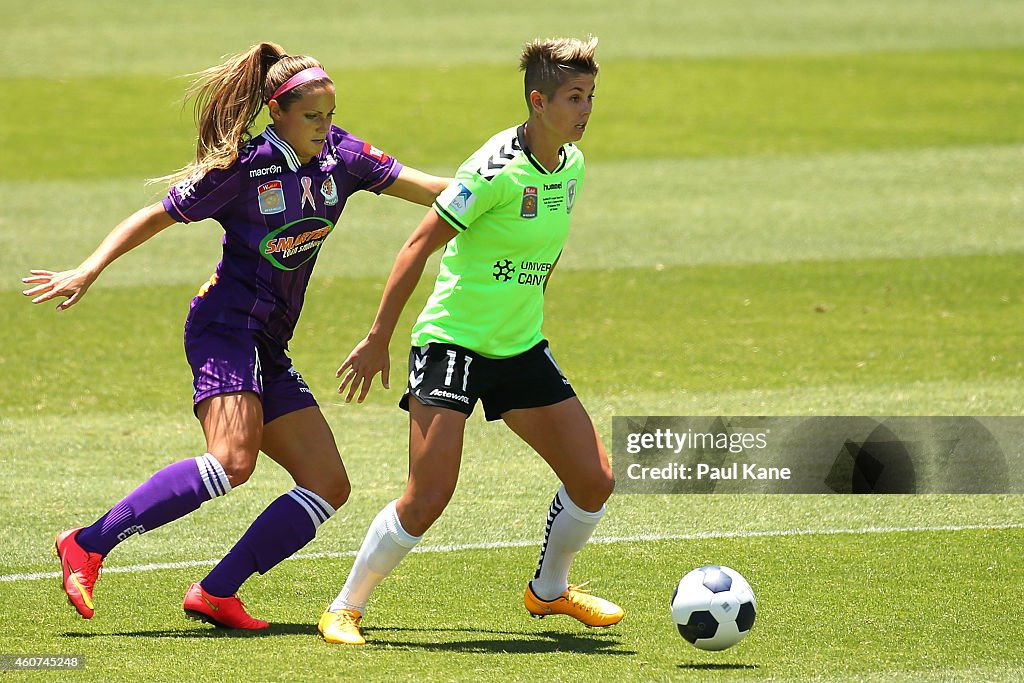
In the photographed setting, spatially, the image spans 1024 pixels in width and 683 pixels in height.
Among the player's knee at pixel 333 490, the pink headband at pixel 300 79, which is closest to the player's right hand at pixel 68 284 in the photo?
the pink headband at pixel 300 79

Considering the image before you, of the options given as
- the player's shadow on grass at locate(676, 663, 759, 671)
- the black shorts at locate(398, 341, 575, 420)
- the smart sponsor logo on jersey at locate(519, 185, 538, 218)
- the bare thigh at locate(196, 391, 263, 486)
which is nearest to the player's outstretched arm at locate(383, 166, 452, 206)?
the smart sponsor logo on jersey at locate(519, 185, 538, 218)

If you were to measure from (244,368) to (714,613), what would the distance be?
6.39ft

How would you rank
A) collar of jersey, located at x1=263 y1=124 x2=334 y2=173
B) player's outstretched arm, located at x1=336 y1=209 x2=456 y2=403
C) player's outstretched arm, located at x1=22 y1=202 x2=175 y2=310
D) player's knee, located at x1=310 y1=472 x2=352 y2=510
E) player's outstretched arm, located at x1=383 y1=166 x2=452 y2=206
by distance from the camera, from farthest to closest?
player's outstretched arm, located at x1=383 y1=166 x2=452 y2=206
player's knee, located at x1=310 y1=472 x2=352 y2=510
collar of jersey, located at x1=263 y1=124 x2=334 y2=173
player's outstretched arm, located at x1=22 y1=202 x2=175 y2=310
player's outstretched arm, located at x1=336 y1=209 x2=456 y2=403

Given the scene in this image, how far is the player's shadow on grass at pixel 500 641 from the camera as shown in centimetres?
548

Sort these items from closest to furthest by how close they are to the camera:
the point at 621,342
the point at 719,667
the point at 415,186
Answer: the point at 719,667
the point at 415,186
the point at 621,342

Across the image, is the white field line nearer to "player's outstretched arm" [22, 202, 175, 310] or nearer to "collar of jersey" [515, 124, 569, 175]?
"player's outstretched arm" [22, 202, 175, 310]

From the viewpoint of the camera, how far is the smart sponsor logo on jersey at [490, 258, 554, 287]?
5.58 metres

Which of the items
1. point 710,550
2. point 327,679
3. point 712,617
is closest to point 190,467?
point 327,679

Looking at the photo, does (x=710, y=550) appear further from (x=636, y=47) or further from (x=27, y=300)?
(x=636, y=47)

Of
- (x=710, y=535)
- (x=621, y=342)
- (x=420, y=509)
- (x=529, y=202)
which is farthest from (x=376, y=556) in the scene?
(x=621, y=342)

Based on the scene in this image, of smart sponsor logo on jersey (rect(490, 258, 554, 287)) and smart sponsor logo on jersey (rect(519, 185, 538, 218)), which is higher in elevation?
smart sponsor logo on jersey (rect(519, 185, 538, 218))

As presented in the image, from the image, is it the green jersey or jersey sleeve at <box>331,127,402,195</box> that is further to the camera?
jersey sleeve at <box>331,127,402,195</box>

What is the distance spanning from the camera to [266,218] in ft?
18.6

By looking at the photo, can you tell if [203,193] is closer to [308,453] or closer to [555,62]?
[308,453]
